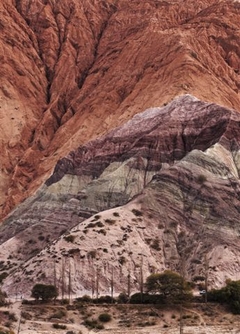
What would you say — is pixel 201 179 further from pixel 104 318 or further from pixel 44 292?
pixel 104 318

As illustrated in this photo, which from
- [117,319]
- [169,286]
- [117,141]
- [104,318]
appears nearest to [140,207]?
[169,286]

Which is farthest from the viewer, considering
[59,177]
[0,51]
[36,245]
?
[0,51]

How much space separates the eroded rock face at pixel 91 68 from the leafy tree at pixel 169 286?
46.4 meters

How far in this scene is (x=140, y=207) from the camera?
7812 cm

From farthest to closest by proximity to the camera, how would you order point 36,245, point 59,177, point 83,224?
point 59,177, point 36,245, point 83,224

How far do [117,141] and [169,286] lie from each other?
43.2 m

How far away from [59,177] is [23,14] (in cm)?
5859

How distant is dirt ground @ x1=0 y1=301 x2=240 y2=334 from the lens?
51.0 meters

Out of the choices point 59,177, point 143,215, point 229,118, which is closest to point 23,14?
point 59,177

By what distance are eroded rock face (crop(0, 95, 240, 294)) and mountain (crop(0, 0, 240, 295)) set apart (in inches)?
6.1

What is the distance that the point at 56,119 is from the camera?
408ft

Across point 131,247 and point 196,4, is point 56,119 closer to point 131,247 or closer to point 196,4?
point 196,4

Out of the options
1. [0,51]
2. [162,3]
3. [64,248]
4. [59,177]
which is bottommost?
[64,248]

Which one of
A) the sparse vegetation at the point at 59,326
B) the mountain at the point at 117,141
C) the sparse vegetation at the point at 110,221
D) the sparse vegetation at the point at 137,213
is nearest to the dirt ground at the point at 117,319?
the sparse vegetation at the point at 59,326
